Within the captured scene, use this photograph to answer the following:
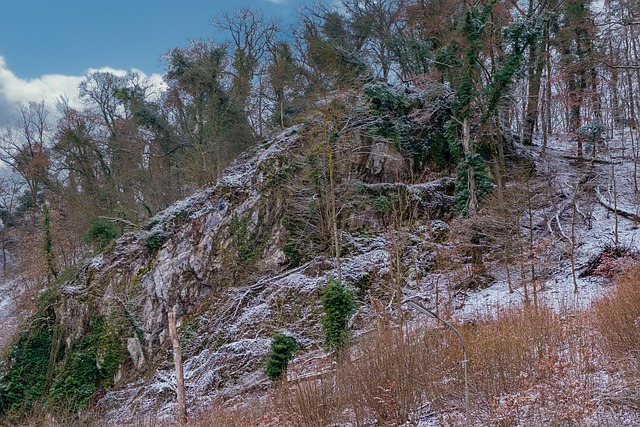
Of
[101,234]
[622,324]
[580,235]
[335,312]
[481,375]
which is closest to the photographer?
[481,375]

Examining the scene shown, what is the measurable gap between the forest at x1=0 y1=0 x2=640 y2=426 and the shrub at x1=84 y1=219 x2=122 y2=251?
7 cm

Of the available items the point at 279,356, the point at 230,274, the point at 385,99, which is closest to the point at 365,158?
the point at 385,99

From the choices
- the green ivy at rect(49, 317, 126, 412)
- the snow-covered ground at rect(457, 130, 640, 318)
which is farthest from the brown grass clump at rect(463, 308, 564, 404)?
the green ivy at rect(49, 317, 126, 412)

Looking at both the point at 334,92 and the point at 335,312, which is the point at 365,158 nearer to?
the point at 334,92

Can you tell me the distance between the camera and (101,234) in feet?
55.2

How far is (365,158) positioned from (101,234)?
35.7ft

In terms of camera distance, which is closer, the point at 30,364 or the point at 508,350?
the point at 508,350

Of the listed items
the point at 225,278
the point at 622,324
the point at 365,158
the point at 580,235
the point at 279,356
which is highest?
the point at 365,158

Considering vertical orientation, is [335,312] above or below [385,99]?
below

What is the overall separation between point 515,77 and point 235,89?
1196cm

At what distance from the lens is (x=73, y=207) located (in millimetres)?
19844

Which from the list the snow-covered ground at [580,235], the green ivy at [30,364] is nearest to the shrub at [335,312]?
the snow-covered ground at [580,235]

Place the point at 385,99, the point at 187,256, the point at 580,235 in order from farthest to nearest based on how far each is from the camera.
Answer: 1. the point at 385,99
2. the point at 187,256
3. the point at 580,235

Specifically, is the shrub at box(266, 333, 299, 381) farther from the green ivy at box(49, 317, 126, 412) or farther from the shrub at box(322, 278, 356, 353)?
the green ivy at box(49, 317, 126, 412)
